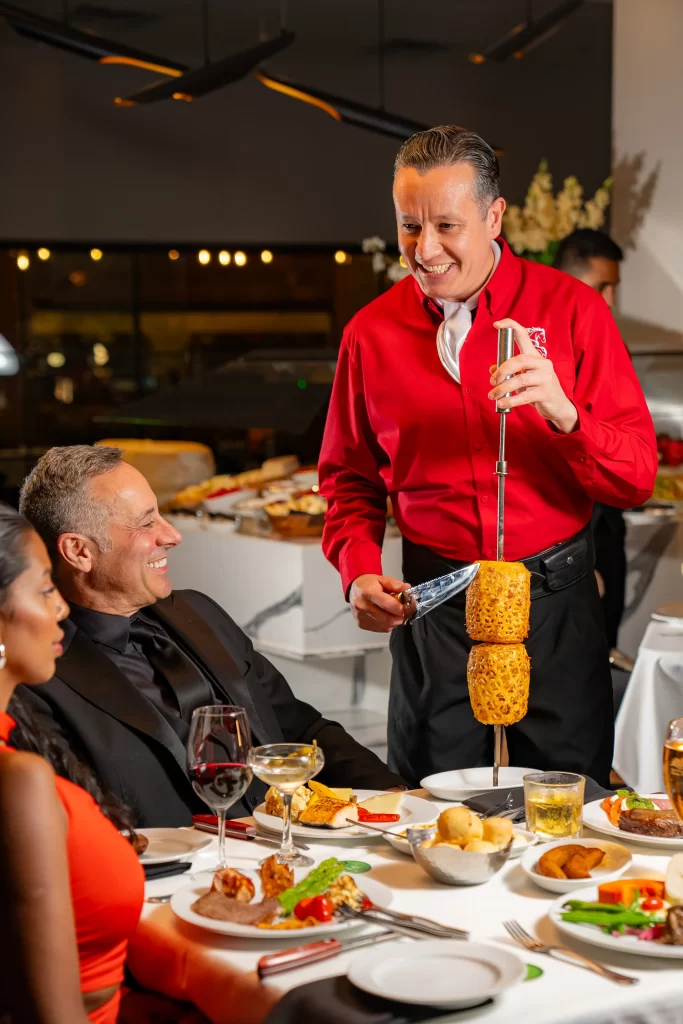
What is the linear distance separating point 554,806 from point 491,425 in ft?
3.05

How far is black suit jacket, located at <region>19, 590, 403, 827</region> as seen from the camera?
203 centimetres

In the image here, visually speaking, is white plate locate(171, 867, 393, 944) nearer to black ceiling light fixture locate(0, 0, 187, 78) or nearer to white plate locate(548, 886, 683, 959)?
white plate locate(548, 886, 683, 959)

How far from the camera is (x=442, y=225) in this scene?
231 centimetres

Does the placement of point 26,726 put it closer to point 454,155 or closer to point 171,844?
point 171,844

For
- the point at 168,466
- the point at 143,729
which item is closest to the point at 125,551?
the point at 143,729

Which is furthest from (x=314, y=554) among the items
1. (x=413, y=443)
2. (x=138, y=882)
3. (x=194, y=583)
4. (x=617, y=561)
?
(x=138, y=882)

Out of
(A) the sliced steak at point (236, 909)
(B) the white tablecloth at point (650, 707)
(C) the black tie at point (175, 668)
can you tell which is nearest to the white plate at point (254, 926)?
(A) the sliced steak at point (236, 909)

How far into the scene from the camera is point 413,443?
255cm

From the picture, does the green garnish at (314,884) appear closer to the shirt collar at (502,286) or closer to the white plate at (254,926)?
the white plate at (254,926)

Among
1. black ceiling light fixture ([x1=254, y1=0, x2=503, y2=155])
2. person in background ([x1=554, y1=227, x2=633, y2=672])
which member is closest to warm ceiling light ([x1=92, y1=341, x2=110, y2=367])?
black ceiling light fixture ([x1=254, y1=0, x2=503, y2=155])

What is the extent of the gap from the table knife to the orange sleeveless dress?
0.53 feet

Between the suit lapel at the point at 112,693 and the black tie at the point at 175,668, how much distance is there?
0.12 metres

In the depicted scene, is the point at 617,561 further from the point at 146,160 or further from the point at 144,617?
the point at 146,160

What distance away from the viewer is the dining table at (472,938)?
4.07 ft
